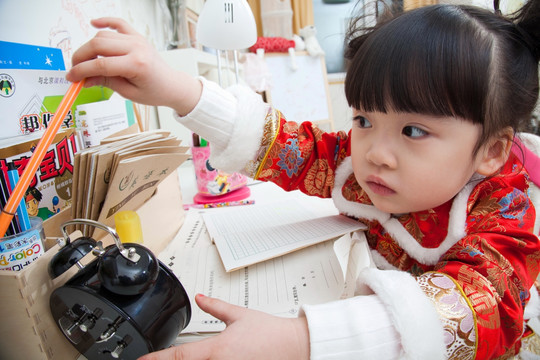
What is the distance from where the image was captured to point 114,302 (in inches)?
12.3

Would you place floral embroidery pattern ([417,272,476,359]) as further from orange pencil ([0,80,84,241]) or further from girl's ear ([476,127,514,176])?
orange pencil ([0,80,84,241])

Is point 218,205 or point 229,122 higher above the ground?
point 229,122

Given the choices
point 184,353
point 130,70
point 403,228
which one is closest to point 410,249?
point 403,228

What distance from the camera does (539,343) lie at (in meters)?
0.50

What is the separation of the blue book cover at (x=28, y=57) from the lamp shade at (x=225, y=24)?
0.94 feet

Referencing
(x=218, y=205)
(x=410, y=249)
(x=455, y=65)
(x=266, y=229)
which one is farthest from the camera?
(x=218, y=205)

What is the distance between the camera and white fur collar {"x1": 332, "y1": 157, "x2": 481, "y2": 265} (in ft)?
1.58

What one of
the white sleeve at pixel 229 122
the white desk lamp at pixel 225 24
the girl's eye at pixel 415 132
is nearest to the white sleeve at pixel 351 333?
the girl's eye at pixel 415 132

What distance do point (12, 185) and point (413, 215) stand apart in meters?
0.52

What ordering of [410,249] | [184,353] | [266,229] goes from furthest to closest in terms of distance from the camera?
[266,229]
[410,249]
[184,353]

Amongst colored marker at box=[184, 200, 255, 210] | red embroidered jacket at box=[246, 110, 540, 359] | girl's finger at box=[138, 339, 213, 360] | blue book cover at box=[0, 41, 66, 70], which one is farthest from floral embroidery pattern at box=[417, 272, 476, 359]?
blue book cover at box=[0, 41, 66, 70]

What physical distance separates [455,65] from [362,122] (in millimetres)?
133

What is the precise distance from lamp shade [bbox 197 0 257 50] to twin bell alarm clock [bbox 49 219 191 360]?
0.53 m

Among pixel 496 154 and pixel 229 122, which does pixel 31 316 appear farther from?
pixel 496 154
